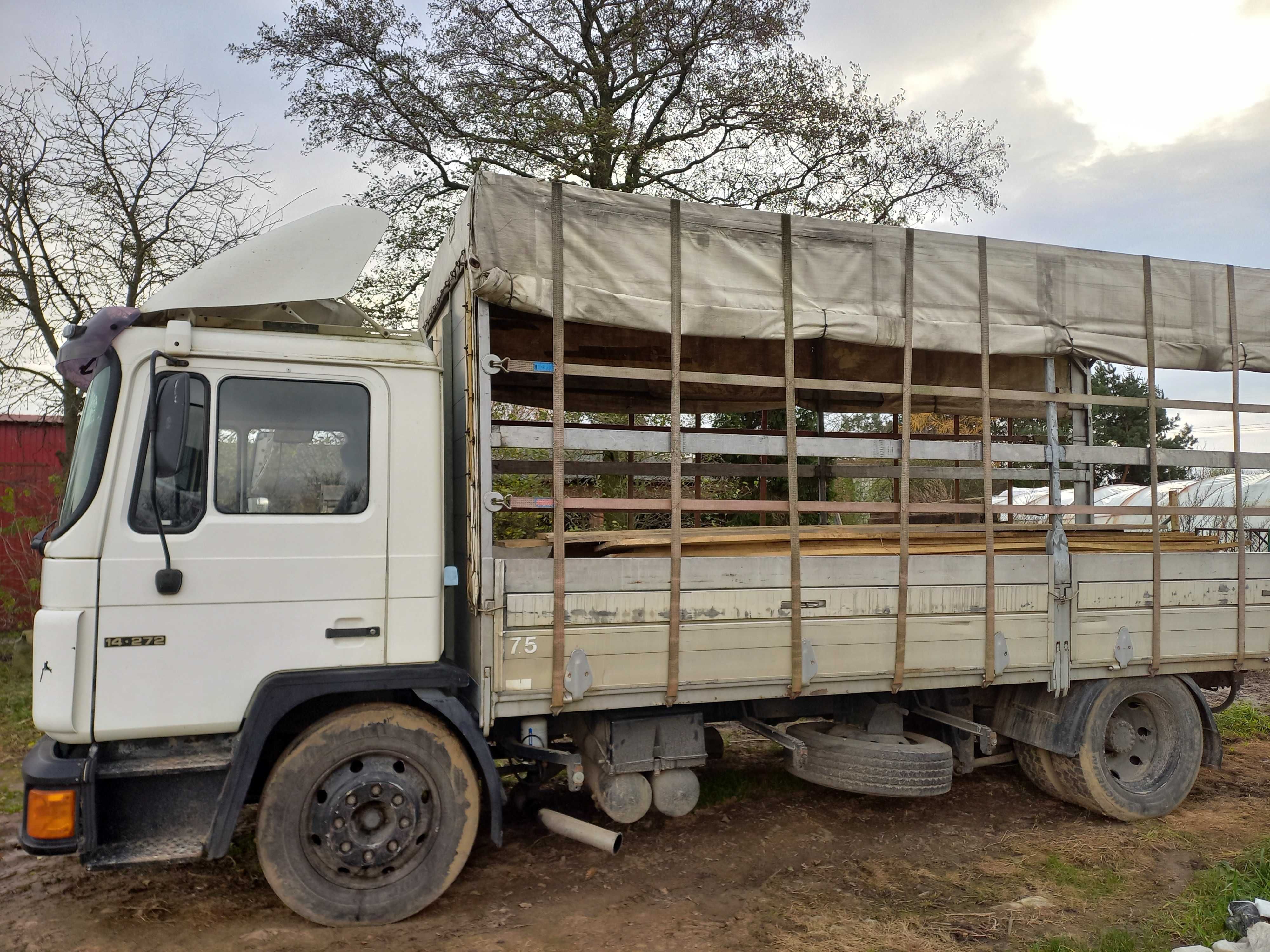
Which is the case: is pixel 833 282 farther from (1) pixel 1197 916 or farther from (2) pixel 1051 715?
(1) pixel 1197 916

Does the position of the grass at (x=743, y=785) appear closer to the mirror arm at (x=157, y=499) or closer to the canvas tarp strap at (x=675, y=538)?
the canvas tarp strap at (x=675, y=538)

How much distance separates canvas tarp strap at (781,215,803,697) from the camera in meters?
4.15

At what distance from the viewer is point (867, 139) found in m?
12.2

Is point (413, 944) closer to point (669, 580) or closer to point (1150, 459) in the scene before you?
point (669, 580)

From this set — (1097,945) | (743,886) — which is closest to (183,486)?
(743,886)

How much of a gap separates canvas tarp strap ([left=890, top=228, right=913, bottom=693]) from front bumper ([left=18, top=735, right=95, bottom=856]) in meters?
3.61

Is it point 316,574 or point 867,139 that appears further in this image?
point 867,139

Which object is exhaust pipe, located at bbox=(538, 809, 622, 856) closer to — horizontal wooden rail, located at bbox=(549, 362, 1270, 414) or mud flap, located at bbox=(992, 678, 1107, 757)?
horizontal wooden rail, located at bbox=(549, 362, 1270, 414)

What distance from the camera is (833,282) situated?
177 inches

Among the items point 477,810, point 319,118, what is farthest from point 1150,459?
point 319,118

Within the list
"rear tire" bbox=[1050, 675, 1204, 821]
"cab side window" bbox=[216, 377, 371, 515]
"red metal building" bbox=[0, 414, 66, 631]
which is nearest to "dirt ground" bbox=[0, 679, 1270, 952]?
"rear tire" bbox=[1050, 675, 1204, 821]

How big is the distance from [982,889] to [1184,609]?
2.10 m

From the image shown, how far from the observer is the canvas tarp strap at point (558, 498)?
148 inches

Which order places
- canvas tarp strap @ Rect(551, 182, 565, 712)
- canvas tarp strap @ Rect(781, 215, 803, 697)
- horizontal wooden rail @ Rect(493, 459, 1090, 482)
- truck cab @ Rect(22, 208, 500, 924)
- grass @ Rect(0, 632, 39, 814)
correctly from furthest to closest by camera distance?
A: grass @ Rect(0, 632, 39, 814)
horizontal wooden rail @ Rect(493, 459, 1090, 482)
canvas tarp strap @ Rect(781, 215, 803, 697)
canvas tarp strap @ Rect(551, 182, 565, 712)
truck cab @ Rect(22, 208, 500, 924)
